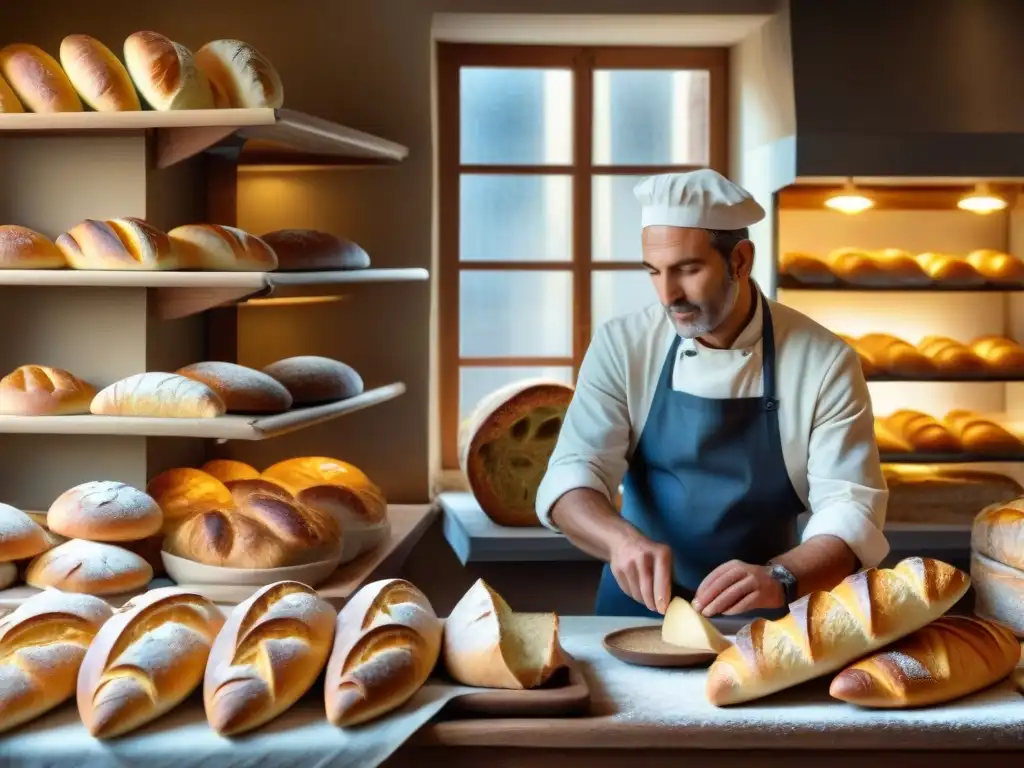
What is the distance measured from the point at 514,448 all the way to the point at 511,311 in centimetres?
75

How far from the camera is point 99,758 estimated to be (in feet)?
4.49

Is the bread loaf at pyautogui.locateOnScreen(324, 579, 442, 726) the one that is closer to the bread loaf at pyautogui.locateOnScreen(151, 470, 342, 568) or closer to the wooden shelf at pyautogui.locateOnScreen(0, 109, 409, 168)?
the bread loaf at pyautogui.locateOnScreen(151, 470, 342, 568)

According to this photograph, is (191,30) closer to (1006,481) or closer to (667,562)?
(667,562)

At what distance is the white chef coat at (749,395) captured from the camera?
227cm

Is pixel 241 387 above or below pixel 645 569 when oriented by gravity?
above

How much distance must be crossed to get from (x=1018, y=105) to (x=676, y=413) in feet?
5.73

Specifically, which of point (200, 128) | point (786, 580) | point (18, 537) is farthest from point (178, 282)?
point (786, 580)

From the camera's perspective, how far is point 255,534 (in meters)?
2.53

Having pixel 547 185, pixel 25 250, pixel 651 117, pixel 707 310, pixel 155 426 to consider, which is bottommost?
pixel 155 426

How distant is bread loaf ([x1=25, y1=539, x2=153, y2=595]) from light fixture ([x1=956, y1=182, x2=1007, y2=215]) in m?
2.57

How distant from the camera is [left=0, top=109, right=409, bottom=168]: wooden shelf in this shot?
104 inches

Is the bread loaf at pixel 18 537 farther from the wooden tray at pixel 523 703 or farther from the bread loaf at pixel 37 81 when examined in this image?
the wooden tray at pixel 523 703

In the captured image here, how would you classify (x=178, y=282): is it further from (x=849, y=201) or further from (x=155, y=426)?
(x=849, y=201)

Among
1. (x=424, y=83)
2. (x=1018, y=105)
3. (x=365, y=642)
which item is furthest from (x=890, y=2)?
(x=365, y=642)
